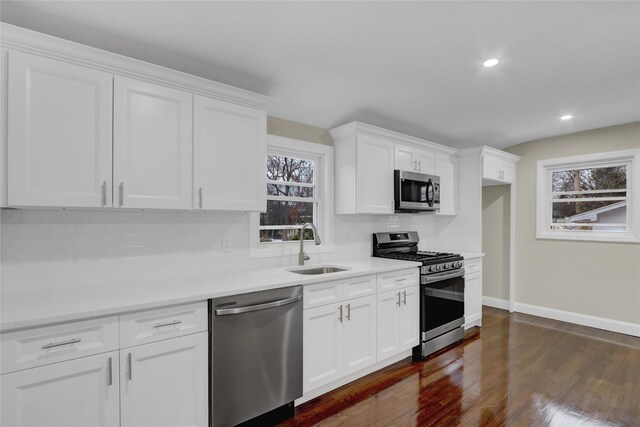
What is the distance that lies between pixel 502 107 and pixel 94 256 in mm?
3834

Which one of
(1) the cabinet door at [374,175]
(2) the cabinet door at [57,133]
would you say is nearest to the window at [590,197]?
(1) the cabinet door at [374,175]

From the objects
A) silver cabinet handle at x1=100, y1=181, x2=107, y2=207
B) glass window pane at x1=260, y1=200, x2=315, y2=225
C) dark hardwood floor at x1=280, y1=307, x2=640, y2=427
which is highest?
silver cabinet handle at x1=100, y1=181, x2=107, y2=207

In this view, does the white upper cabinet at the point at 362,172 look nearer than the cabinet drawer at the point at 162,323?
No

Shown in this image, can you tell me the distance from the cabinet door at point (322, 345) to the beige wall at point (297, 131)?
1645 millimetres

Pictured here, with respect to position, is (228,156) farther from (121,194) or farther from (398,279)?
(398,279)

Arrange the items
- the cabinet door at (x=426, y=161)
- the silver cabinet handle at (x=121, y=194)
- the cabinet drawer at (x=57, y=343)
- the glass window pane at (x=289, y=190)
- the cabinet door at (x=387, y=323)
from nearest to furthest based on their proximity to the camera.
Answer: the cabinet drawer at (x=57, y=343)
the silver cabinet handle at (x=121, y=194)
the cabinet door at (x=387, y=323)
the glass window pane at (x=289, y=190)
the cabinet door at (x=426, y=161)

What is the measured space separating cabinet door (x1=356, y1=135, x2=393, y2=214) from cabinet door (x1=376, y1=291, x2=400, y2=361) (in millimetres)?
871

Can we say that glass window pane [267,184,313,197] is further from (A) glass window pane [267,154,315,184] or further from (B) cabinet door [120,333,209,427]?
(B) cabinet door [120,333,209,427]

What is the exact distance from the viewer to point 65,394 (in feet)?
5.15

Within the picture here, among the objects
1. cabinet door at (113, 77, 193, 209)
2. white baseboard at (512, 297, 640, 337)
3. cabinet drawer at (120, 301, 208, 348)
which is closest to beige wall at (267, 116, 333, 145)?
cabinet door at (113, 77, 193, 209)

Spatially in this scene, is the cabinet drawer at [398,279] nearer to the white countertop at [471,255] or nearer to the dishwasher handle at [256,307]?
the dishwasher handle at [256,307]

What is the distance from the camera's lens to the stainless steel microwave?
3.60 meters

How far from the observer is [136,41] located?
81.3 inches

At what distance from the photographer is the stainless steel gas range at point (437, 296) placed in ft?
10.8
